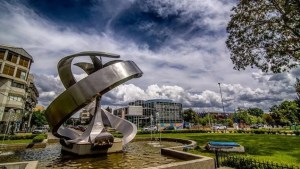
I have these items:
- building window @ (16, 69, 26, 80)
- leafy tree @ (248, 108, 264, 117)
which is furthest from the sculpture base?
leafy tree @ (248, 108, 264, 117)

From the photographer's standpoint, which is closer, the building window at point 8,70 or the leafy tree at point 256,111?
the building window at point 8,70

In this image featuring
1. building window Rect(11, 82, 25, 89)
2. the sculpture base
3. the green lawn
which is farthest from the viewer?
building window Rect(11, 82, 25, 89)

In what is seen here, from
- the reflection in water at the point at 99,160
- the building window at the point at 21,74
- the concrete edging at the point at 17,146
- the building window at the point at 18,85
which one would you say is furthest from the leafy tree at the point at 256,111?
the concrete edging at the point at 17,146

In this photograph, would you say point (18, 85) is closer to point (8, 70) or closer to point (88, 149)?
point (8, 70)

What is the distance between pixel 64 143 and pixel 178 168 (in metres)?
11.2

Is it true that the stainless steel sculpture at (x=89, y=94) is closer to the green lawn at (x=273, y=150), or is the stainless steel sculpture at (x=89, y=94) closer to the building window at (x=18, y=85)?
the green lawn at (x=273, y=150)

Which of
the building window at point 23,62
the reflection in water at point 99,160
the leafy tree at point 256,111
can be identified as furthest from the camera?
the leafy tree at point 256,111

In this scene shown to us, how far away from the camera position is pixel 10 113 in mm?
37469

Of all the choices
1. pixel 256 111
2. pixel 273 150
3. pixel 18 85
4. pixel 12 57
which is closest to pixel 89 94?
pixel 273 150

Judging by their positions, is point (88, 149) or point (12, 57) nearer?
point (88, 149)

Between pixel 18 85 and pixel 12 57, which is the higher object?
pixel 12 57

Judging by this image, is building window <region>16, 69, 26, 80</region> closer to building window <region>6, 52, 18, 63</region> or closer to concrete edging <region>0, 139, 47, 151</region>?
building window <region>6, 52, 18, 63</region>

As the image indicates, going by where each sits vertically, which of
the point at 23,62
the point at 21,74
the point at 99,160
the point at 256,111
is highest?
the point at 256,111

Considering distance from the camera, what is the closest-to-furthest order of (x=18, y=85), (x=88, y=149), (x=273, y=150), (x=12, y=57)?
(x=88, y=149) → (x=273, y=150) → (x=12, y=57) → (x=18, y=85)
